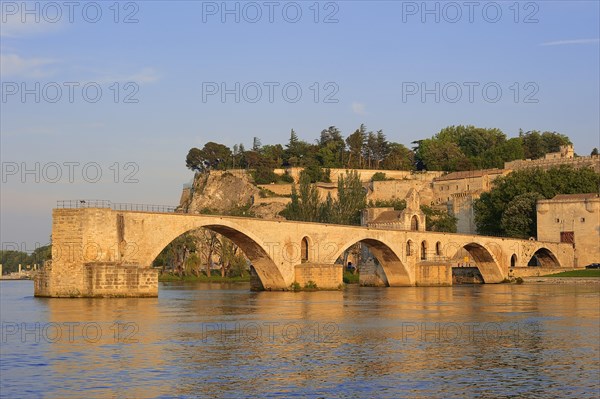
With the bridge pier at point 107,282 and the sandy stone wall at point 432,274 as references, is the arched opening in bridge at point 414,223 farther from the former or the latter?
the bridge pier at point 107,282

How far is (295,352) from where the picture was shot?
24.4m

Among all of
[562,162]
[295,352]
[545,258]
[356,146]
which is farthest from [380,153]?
[295,352]

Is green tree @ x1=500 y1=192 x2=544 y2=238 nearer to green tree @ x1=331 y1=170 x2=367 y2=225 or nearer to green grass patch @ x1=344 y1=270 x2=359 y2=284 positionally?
green tree @ x1=331 y1=170 x2=367 y2=225

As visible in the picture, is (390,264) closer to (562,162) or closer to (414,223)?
(414,223)

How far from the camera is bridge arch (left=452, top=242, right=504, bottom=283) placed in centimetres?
7891

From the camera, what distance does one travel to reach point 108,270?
43.3 meters

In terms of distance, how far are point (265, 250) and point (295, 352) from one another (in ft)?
97.2

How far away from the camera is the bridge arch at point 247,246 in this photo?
153ft

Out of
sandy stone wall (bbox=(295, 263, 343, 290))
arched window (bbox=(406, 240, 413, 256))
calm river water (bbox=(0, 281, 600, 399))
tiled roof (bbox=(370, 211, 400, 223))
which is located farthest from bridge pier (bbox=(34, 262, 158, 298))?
tiled roof (bbox=(370, 211, 400, 223))

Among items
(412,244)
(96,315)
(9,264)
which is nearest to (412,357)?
(96,315)

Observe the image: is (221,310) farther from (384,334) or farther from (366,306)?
(384,334)

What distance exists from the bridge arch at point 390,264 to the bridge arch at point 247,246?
39.7 ft

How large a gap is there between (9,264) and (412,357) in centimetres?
15427

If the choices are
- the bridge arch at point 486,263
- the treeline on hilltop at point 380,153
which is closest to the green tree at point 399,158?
the treeline on hilltop at point 380,153
